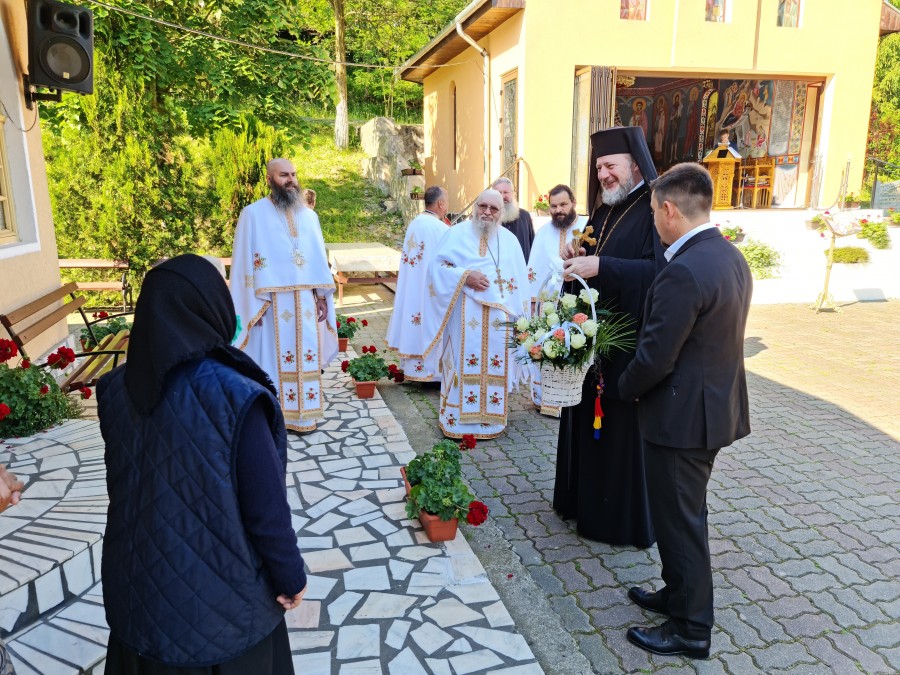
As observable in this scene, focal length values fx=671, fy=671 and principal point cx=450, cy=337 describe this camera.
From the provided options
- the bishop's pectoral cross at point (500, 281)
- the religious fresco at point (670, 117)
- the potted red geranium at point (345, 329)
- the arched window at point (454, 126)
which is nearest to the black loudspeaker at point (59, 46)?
the potted red geranium at point (345, 329)

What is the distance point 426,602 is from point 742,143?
17.5m

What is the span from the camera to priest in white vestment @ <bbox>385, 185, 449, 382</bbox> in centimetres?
709

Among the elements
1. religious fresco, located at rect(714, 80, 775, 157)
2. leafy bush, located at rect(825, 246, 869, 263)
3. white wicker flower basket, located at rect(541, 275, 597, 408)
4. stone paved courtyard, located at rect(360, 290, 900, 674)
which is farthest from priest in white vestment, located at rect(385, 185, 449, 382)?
religious fresco, located at rect(714, 80, 775, 157)

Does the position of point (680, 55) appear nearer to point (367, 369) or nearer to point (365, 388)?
point (367, 369)

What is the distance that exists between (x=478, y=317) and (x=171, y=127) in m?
8.47

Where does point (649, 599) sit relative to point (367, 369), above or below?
below

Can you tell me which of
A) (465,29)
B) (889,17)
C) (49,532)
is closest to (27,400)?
(49,532)

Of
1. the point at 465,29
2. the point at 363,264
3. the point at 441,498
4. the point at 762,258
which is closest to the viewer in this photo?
the point at 441,498

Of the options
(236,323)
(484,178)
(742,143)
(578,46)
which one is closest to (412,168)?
(484,178)

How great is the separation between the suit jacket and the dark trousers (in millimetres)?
99

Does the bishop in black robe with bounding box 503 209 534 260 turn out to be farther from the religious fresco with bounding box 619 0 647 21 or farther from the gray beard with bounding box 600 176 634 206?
the religious fresco with bounding box 619 0 647 21

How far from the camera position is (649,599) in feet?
10.7

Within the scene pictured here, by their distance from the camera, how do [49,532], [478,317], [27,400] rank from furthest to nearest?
1. [478,317]
2. [27,400]
3. [49,532]

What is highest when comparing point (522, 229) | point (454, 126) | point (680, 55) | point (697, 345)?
point (680, 55)
